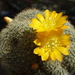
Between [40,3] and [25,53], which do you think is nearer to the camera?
[25,53]

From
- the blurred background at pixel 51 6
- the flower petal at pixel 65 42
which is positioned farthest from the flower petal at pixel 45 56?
the blurred background at pixel 51 6

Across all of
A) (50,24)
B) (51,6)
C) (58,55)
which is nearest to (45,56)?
(58,55)

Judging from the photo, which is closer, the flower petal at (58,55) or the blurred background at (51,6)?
the flower petal at (58,55)

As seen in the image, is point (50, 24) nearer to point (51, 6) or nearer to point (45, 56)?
point (45, 56)

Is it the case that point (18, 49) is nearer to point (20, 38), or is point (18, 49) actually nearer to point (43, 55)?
point (20, 38)

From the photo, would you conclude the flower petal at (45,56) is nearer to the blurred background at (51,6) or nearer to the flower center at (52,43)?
the flower center at (52,43)

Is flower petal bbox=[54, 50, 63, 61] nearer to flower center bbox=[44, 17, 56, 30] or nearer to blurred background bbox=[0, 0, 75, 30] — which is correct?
flower center bbox=[44, 17, 56, 30]

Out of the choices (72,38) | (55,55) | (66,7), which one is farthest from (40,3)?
(55,55)
